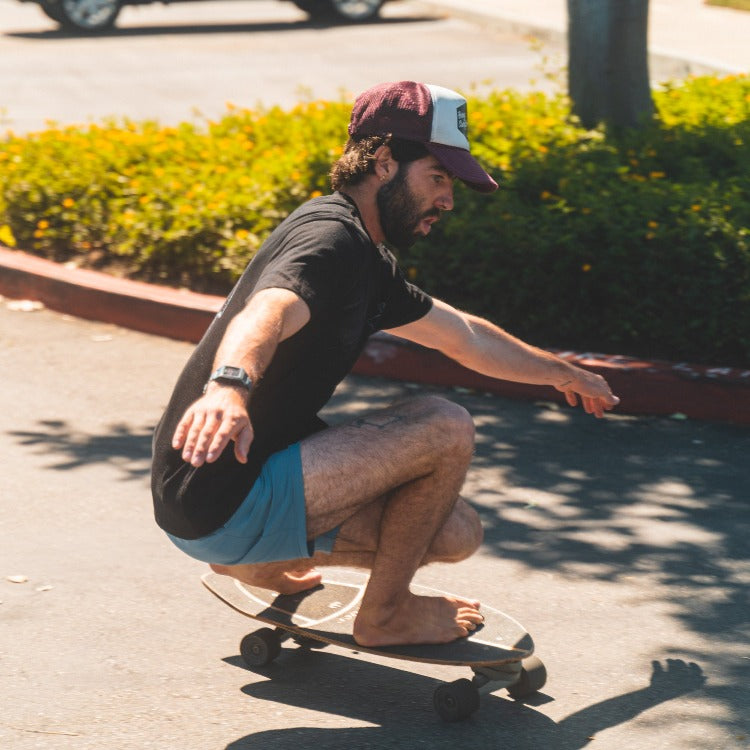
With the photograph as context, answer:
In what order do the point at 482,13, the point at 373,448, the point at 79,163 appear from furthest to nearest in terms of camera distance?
the point at 482,13
the point at 79,163
the point at 373,448

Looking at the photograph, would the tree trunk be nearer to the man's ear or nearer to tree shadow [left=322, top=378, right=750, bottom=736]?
tree shadow [left=322, top=378, right=750, bottom=736]

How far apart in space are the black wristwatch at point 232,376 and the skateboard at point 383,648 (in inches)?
42.7

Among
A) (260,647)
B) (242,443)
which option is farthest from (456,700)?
(242,443)

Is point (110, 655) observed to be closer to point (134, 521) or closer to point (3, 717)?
point (3, 717)

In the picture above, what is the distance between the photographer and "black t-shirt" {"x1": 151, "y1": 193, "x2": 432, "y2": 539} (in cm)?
351

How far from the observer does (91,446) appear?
5.90m

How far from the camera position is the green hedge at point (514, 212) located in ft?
22.0

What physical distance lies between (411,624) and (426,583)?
2.71 feet

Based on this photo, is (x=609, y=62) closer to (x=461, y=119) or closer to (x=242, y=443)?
(x=461, y=119)

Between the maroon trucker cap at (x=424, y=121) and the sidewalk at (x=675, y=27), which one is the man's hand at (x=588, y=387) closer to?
the maroon trucker cap at (x=424, y=121)

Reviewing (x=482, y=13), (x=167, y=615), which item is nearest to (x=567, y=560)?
(x=167, y=615)

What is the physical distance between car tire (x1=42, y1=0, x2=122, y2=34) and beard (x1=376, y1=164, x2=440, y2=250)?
16.9m

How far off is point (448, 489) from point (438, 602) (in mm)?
390

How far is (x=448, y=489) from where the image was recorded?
150 inches
